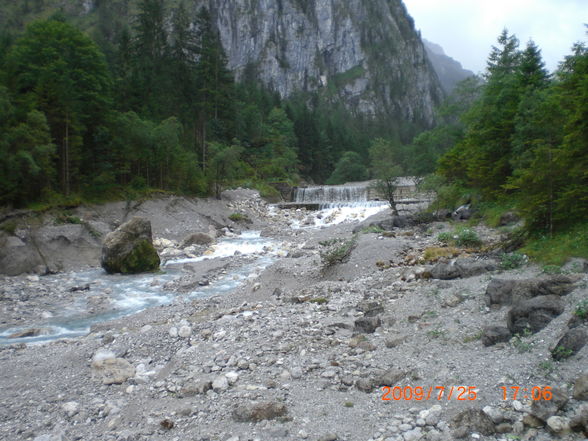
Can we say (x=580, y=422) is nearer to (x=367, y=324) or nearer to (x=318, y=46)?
(x=367, y=324)

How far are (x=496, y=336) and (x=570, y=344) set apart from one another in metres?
1.05

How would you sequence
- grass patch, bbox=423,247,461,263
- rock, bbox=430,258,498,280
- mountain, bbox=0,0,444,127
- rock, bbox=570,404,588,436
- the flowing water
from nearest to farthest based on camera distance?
rock, bbox=570,404,588,436, rock, bbox=430,258,498,280, the flowing water, grass patch, bbox=423,247,461,263, mountain, bbox=0,0,444,127

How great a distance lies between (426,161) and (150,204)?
40.4 metres

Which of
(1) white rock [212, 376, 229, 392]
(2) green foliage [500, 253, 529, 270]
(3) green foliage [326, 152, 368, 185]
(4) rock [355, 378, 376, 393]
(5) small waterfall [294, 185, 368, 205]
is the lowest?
(1) white rock [212, 376, 229, 392]

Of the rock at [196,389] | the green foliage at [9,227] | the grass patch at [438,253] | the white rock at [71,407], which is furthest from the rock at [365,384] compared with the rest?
the green foliage at [9,227]

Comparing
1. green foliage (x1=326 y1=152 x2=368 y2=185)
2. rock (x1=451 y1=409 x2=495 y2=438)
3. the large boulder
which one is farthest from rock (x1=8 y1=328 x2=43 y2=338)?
green foliage (x1=326 y1=152 x2=368 y2=185)

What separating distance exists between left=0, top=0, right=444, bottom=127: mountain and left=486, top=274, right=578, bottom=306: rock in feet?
416

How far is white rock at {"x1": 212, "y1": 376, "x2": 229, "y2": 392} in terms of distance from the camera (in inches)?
241

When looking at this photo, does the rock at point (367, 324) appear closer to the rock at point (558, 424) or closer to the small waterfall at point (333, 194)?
the rock at point (558, 424)

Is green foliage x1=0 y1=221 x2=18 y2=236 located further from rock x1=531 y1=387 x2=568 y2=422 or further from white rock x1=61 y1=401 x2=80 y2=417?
rock x1=531 y1=387 x2=568 y2=422

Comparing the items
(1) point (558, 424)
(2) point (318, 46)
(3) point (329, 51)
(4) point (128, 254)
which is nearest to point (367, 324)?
(1) point (558, 424)

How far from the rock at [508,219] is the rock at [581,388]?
14587 millimetres

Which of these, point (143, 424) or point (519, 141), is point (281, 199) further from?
point (143, 424)
